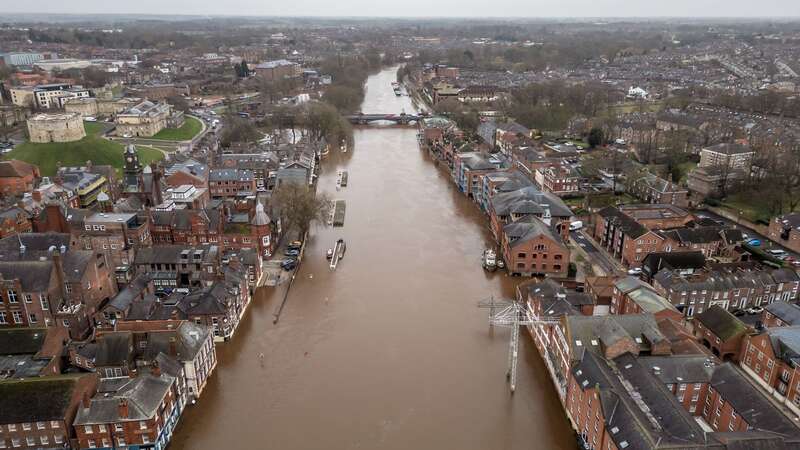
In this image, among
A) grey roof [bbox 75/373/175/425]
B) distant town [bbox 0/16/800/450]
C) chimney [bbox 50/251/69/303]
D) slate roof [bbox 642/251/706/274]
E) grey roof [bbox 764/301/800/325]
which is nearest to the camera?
grey roof [bbox 75/373/175/425]

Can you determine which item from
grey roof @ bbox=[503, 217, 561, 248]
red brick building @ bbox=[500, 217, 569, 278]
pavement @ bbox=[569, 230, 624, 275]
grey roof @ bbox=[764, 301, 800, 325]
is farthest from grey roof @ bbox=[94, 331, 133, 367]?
grey roof @ bbox=[764, 301, 800, 325]

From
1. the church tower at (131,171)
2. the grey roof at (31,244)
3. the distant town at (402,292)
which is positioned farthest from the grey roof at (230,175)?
the grey roof at (31,244)

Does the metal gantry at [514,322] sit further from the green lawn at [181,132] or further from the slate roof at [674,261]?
the green lawn at [181,132]

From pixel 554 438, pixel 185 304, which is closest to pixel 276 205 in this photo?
pixel 185 304

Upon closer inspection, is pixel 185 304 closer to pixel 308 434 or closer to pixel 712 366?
pixel 308 434

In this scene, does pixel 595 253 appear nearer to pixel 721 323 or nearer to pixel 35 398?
pixel 721 323

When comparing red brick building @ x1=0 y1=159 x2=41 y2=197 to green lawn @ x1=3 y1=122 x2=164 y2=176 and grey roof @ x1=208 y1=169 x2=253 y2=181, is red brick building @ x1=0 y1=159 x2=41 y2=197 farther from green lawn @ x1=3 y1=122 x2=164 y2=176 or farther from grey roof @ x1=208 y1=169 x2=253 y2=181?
grey roof @ x1=208 y1=169 x2=253 y2=181
